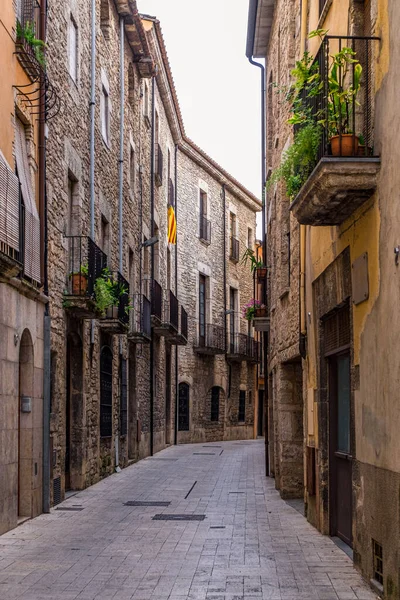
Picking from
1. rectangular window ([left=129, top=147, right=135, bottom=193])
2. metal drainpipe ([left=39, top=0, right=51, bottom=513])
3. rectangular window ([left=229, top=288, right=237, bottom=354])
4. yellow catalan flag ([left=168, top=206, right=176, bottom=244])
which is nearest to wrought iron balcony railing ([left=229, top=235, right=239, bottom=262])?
rectangular window ([left=229, top=288, right=237, bottom=354])

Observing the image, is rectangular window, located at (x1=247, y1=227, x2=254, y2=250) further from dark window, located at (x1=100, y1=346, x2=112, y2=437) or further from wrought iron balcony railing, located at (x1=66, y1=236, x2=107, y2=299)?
wrought iron balcony railing, located at (x1=66, y1=236, x2=107, y2=299)

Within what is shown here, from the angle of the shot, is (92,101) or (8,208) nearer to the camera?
(8,208)

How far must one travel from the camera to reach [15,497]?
1088 cm

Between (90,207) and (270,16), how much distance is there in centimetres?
489

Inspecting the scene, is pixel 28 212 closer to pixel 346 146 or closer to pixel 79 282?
pixel 79 282

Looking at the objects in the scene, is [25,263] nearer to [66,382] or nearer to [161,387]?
[66,382]

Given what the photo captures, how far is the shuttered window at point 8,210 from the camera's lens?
989cm

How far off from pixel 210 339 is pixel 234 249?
5308 mm

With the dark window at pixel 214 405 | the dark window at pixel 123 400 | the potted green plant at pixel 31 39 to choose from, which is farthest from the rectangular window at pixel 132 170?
the dark window at pixel 214 405

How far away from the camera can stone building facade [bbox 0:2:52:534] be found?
1035 cm

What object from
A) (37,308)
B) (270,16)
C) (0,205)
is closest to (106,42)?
(270,16)

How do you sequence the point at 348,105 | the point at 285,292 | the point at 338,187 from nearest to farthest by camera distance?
the point at 338,187
the point at 348,105
the point at 285,292

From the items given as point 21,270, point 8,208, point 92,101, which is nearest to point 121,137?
point 92,101

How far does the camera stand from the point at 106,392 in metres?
18.0
